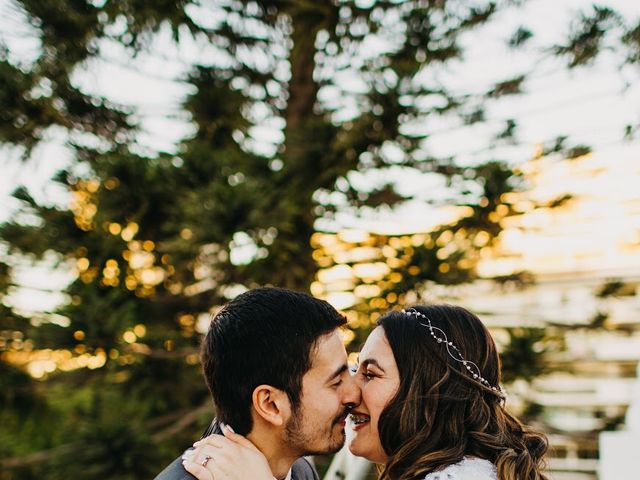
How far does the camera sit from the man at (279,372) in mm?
2137

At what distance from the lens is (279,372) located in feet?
7.11

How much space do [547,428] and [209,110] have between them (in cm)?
404

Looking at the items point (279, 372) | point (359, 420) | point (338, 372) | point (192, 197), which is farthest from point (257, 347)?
point (192, 197)

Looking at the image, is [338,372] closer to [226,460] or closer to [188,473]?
[226,460]

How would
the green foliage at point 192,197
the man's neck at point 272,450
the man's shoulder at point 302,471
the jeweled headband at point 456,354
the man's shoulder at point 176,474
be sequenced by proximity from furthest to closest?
the green foliage at point 192,197 → the man's shoulder at point 302,471 → the jeweled headband at point 456,354 → the man's neck at point 272,450 → the man's shoulder at point 176,474

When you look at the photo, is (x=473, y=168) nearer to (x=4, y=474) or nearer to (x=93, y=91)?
(x=93, y=91)

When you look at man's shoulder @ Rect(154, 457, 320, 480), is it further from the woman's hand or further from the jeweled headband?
the jeweled headband

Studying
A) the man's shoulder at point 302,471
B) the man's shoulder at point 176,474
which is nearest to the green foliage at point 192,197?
the man's shoulder at point 302,471

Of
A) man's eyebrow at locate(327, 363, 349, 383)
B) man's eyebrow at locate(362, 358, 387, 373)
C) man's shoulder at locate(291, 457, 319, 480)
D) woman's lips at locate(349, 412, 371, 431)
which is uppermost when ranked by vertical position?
man's eyebrow at locate(362, 358, 387, 373)

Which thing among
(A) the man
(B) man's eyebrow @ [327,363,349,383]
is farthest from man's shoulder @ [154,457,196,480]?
(B) man's eyebrow @ [327,363,349,383]

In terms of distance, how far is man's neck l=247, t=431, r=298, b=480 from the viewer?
7.27ft

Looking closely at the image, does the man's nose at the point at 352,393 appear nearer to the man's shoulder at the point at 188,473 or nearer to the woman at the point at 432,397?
the woman at the point at 432,397

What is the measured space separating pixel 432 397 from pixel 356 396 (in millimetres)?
257

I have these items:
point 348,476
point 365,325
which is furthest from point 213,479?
point 365,325
